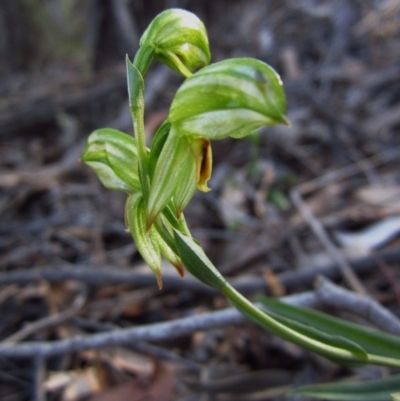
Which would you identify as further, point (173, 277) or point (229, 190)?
point (229, 190)

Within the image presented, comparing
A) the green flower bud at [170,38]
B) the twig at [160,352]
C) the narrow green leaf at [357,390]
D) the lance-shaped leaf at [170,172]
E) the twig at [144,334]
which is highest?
the green flower bud at [170,38]

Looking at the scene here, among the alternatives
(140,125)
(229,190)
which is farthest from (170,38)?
(229,190)

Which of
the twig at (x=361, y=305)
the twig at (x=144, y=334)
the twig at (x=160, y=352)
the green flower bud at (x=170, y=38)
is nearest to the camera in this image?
the green flower bud at (x=170, y=38)

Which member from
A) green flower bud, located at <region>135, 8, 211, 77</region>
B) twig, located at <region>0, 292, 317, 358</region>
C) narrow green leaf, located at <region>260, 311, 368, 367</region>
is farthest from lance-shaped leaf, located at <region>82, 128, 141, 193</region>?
twig, located at <region>0, 292, 317, 358</region>

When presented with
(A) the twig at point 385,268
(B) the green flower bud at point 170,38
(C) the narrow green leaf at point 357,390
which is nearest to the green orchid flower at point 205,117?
(B) the green flower bud at point 170,38

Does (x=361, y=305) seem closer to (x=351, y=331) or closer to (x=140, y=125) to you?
(x=351, y=331)

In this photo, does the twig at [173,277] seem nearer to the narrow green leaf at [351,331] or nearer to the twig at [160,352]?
the twig at [160,352]

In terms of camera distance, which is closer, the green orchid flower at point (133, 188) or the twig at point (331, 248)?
the green orchid flower at point (133, 188)
